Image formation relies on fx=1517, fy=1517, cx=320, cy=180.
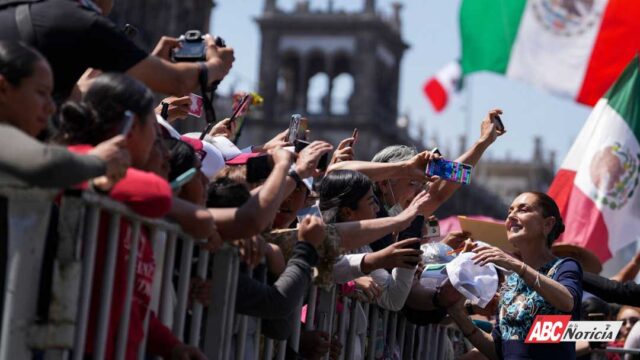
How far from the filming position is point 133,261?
13.8 feet

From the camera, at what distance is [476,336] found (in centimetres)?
691

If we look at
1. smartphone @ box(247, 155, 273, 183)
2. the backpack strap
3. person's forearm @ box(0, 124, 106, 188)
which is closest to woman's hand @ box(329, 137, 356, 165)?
smartphone @ box(247, 155, 273, 183)

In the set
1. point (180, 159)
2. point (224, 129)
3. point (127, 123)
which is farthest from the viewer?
point (224, 129)

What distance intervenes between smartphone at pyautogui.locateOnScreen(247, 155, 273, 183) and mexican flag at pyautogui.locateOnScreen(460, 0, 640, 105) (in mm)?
9842

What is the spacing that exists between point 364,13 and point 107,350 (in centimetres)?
8613

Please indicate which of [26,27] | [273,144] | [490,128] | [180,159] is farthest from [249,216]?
[490,128]

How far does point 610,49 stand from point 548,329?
30.9 feet

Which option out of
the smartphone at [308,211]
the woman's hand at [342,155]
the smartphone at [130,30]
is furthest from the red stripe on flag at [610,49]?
the smartphone at [130,30]

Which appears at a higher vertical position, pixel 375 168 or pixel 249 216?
pixel 249 216

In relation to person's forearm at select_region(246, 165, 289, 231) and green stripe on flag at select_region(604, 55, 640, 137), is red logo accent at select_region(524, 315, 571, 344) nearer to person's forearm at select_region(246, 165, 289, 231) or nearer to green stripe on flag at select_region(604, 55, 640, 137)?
person's forearm at select_region(246, 165, 289, 231)

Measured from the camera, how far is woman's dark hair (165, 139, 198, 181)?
16.2 ft

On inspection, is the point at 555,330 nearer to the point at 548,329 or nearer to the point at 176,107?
the point at 548,329

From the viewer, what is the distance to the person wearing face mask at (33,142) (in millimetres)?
3617

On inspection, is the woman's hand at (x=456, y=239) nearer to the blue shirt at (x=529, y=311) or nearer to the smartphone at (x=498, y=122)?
the smartphone at (x=498, y=122)
